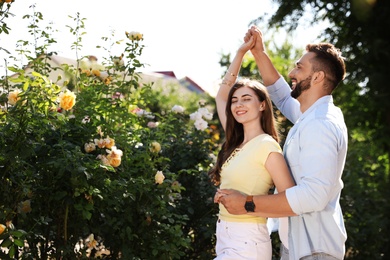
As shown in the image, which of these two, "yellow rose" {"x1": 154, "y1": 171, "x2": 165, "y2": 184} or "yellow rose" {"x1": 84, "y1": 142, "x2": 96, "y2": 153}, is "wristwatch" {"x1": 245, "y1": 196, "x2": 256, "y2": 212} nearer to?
"yellow rose" {"x1": 84, "y1": 142, "x2": 96, "y2": 153}

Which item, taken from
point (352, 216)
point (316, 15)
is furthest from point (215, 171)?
point (352, 216)

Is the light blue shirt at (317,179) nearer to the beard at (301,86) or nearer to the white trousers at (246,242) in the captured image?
the beard at (301,86)

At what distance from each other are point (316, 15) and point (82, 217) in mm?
1934

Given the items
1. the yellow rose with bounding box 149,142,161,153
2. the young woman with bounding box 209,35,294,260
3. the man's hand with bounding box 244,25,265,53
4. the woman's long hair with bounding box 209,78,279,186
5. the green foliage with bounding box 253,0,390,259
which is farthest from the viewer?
the yellow rose with bounding box 149,142,161,153

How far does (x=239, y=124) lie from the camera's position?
10.7 ft

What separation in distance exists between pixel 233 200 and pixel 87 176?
1.21m

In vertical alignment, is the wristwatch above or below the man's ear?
below

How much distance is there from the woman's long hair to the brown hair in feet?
1.09

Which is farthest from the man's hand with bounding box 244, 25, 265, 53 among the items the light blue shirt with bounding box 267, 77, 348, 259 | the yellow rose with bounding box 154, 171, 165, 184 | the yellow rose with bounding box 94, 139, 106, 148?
the yellow rose with bounding box 154, 171, 165, 184

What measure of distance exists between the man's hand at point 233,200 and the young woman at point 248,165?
0.08ft

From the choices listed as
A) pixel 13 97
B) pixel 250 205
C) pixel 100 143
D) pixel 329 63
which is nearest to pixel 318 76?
pixel 329 63

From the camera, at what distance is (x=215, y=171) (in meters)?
3.29

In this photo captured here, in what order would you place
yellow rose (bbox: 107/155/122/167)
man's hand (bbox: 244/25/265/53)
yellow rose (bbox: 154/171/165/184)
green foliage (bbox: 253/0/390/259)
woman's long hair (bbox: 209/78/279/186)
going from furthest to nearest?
yellow rose (bbox: 154/171/165/184)
yellow rose (bbox: 107/155/122/167)
man's hand (bbox: 244/25/265/53)
woman's long hair (bbox: 209/78/279/186)
green foliage (bbox: 253/0/390/259)

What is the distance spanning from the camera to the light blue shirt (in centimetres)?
262
